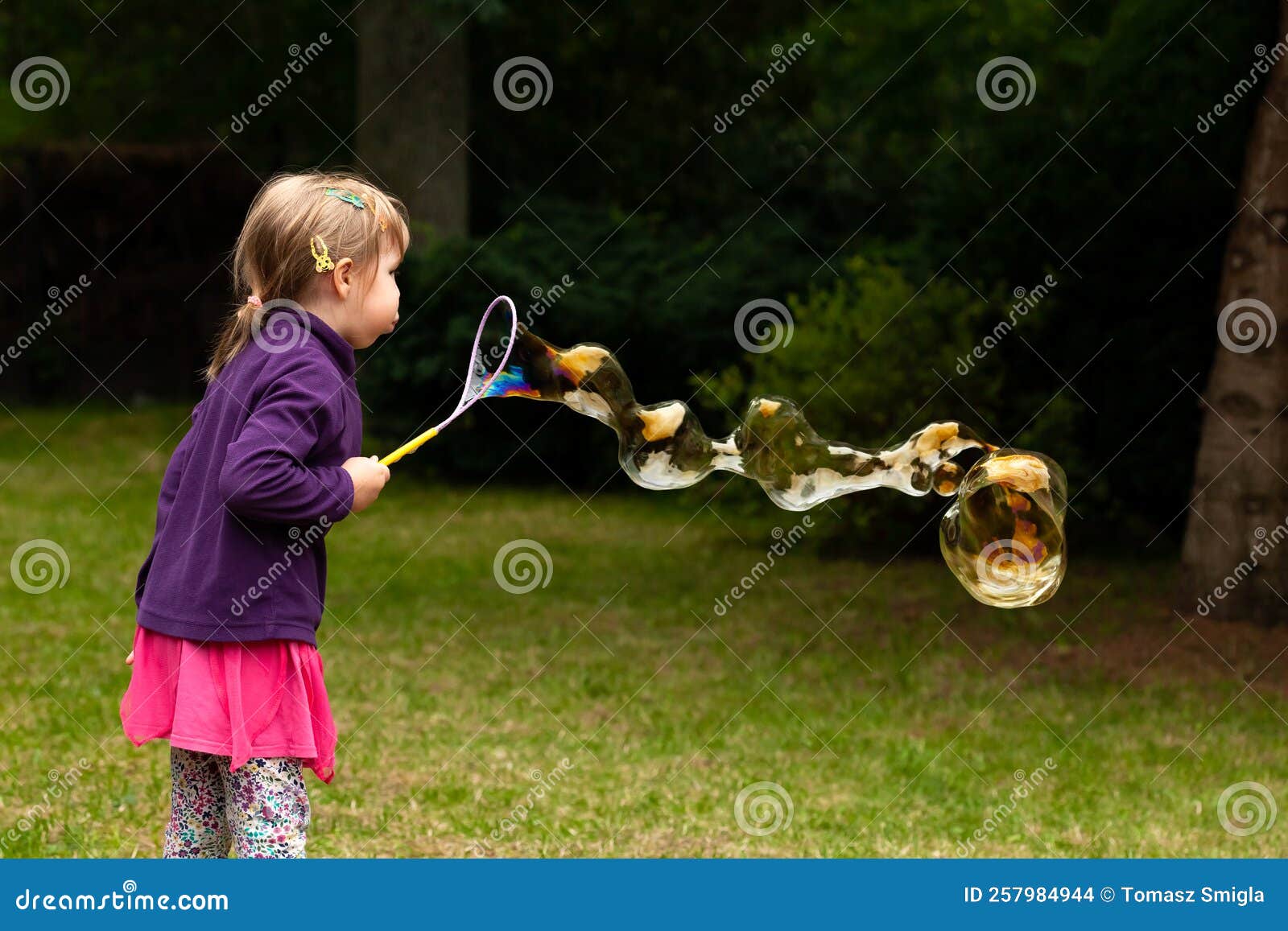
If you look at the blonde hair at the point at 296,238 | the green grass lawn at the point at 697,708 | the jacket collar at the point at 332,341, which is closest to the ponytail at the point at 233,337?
the blonde hair at the point at 296,238

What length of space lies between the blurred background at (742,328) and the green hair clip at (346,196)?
2.24m

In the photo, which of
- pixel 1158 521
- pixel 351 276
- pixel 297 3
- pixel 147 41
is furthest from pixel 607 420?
pixel 147 41

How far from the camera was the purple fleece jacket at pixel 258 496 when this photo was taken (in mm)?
2637

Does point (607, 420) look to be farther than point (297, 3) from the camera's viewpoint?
No

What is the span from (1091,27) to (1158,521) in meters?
4.81

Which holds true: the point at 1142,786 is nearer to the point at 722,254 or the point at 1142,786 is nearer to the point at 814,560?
the point at 814,560

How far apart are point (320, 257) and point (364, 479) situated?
434 millimetres

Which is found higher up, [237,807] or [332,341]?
[332,341]

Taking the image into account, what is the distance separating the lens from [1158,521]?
1045 cm

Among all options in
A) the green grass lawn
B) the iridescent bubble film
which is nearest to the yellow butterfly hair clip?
the iridescent bubble film

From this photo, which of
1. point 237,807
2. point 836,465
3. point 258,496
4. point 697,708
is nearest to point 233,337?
point 258,496

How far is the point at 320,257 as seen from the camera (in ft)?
9.23

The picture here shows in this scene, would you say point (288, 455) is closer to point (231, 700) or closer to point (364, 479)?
point (364, 479)

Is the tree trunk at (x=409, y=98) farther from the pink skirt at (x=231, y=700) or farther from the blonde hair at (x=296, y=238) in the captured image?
the pink skirt at (x=231, y=700)
